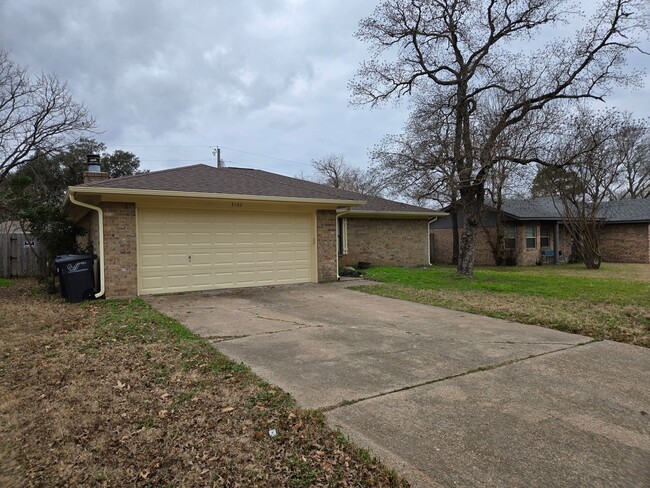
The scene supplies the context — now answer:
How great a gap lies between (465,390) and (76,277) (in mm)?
8453

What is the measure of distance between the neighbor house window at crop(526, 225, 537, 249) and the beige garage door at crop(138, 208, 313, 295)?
13.6 meters

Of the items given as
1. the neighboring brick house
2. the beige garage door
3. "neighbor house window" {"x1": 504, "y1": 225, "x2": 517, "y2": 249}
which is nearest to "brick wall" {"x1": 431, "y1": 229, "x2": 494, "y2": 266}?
the neighboring brick house

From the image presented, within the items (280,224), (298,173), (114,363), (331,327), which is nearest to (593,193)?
(280,224)

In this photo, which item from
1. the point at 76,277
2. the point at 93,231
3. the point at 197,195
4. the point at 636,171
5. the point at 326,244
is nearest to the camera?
the point at 76,277

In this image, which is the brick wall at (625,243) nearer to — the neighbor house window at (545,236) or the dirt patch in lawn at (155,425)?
the neighbor house window at (545,236)

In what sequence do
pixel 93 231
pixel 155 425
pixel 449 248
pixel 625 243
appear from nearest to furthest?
pixel 155 425 → pixel 93 231 → pixel 449 248 → pixel 625 243

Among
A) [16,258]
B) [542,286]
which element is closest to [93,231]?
[16,258]

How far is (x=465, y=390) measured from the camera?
3795mm

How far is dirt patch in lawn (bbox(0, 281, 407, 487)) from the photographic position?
2.49m

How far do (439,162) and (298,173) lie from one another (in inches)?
1226

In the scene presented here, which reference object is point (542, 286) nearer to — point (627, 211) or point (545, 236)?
point (545, 236)

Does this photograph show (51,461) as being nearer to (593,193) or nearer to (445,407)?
(445,407)

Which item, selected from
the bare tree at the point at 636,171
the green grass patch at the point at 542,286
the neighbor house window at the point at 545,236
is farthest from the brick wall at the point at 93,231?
the bare tree at the point at 636,171

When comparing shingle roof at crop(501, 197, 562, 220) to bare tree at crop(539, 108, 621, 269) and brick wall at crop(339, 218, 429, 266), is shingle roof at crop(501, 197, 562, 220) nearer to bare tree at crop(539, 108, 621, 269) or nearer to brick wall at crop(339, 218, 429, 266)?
bare tree at crop(539, 108, 621, 269)
